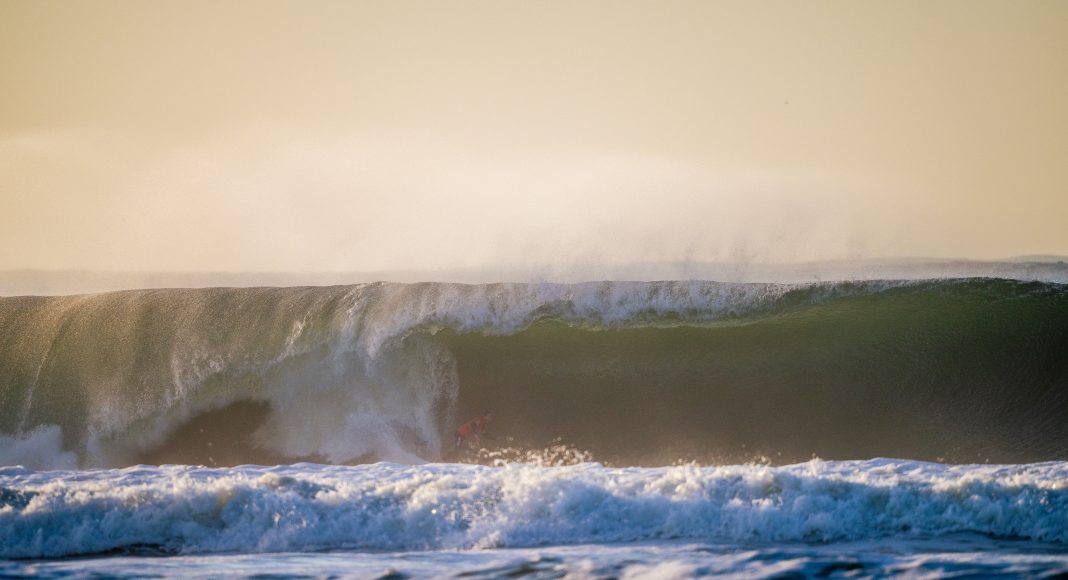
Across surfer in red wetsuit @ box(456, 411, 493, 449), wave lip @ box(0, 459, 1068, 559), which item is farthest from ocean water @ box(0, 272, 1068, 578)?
surfer in red wetsuit @ box(456, 411, 493, 449)

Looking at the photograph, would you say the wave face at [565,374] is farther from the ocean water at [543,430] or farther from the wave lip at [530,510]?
the wave lip at [530,510]

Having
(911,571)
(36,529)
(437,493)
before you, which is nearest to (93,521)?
(36,529)

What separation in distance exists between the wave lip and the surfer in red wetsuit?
11.2 ft

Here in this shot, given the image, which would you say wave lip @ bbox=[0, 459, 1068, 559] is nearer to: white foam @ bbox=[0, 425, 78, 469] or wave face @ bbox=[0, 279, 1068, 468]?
wave face @ bbox=[0, 279, 1068, 468]

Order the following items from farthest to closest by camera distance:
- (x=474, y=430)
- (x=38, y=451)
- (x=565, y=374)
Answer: (x=38, y=451), (x=565, y=374), (x=474, y=430)

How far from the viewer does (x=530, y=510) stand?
677cm

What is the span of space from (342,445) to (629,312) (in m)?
3.65

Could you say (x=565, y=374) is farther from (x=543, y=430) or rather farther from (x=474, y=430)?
(x=474, y=430)

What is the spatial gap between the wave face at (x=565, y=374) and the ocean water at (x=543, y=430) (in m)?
0.03

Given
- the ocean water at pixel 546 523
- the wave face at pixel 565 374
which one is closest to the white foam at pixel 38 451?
the wave face at pixel 565 374

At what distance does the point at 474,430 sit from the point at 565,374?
1251 mm

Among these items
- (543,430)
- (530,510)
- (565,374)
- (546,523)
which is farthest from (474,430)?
(546,523)

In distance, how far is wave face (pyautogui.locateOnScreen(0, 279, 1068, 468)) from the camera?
1023cm

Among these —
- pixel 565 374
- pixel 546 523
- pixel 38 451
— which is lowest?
pixel 38 451
